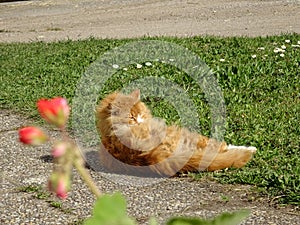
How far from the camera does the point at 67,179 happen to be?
0.52m

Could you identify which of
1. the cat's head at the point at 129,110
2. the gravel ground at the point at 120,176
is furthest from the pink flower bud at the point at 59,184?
the cat's head at the point at 129,110

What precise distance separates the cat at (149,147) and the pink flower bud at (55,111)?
→ 3.18m

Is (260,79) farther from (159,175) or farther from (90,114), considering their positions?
(159,175)

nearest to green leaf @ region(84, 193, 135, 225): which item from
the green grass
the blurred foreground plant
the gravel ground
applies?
the blurred foreground plant

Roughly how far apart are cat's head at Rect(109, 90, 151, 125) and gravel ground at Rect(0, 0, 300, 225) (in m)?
0.35

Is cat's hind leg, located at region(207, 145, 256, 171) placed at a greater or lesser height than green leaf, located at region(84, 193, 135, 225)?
lesser

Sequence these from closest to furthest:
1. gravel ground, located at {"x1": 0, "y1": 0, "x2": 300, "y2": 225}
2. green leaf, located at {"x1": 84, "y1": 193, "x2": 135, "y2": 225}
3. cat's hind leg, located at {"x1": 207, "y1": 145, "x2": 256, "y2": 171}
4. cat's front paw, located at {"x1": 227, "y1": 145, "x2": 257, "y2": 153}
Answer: green leaf, located at {"x1": 84, "y1": 193, "x2": 135, "y2": 225} → gravel ground, located at {"x1": 0, "y1": 0, "x2": 300, "y2": 225} → cat's hind leg, located at {"x1": 207, "y1": 145, "x2": 256, "y2": 171} → cat's front paw, located at {"x1": 227, "y1": 145, "x2": 257, "y2": 153}

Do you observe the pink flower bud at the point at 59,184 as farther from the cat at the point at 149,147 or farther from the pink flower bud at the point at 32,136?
the cat at the point at 149,147

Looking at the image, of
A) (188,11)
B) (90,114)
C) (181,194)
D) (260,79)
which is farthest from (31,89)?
→ (188,11)

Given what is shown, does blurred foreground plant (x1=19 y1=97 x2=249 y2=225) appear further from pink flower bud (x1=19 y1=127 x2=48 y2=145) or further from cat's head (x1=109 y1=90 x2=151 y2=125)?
cat's head (x1=109 y1=90 x2=151 y2=125)

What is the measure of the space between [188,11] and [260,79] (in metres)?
6.41

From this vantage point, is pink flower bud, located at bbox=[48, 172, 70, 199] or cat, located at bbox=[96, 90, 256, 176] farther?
cat, located at bbox=[96, 90, 256, 176]

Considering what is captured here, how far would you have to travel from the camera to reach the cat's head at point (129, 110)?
3857 mm

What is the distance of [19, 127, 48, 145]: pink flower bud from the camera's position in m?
0.52
